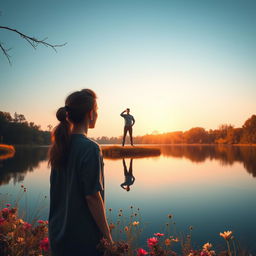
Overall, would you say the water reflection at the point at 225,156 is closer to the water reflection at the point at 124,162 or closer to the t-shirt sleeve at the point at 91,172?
the water reflection at the point at 124,162

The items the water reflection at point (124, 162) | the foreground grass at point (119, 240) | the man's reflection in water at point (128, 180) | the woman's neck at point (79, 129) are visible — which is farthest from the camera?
the water reflection at point (124, 162)

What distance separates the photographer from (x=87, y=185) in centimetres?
148

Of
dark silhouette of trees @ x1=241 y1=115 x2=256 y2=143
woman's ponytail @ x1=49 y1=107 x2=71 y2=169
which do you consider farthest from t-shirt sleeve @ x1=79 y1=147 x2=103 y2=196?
dark silhouette of trees @ x1=241 y1=115 x2=256 y2=143

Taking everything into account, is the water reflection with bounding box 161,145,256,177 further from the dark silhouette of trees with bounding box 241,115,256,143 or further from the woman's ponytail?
the dark silhouette of trees with bounding box 241,115,256,143

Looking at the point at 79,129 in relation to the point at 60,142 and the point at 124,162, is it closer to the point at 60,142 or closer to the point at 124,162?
the point at 60,142

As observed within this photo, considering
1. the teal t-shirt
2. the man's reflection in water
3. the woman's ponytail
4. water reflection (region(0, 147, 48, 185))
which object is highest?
the woman's ponytail

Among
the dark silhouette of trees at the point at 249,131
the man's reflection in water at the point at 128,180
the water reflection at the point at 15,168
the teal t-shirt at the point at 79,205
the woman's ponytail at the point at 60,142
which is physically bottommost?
the water reflection at the point at 15,168

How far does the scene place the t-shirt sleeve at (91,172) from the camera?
1.48 m

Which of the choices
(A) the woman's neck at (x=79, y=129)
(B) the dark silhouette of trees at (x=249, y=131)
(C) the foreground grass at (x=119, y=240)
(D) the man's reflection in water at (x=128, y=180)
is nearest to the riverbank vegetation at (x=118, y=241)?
(C) the foreground grass at (x=119, y=240)

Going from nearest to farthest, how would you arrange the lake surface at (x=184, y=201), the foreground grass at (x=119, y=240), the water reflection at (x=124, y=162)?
the foreground grass at (x=119, y=240), the lake surface at (x=184, y=201), the water reflection at (x=124, y=162)

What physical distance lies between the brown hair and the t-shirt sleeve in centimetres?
22

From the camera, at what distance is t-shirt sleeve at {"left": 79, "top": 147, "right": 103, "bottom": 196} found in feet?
4.86

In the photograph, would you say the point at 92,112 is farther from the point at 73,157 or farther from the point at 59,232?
the point at 59,232

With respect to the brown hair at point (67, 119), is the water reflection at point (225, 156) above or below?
below
